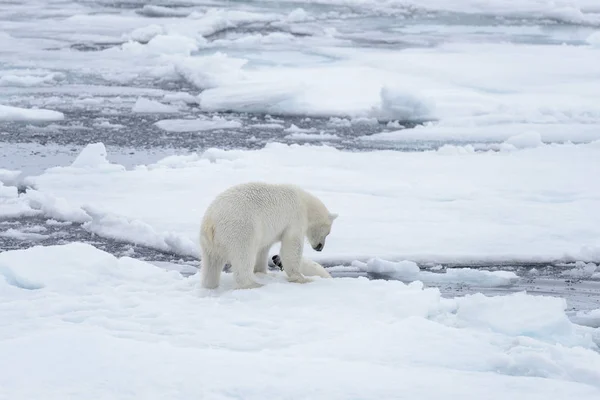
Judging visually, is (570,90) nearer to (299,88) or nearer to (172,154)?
(299,88)

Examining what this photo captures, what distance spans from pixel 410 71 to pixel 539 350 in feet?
33.0

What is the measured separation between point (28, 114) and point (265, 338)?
7410 millimetres

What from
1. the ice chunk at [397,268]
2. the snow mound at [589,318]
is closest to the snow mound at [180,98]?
the ice chunk at [397,268]

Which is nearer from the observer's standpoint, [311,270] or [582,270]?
[311,270]

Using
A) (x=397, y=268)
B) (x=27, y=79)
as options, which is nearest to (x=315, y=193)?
(x=397, y=268)

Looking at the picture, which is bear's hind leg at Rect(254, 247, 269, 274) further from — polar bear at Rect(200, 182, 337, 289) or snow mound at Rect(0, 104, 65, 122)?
snow mound at Rect(0, 104, 65, 122)

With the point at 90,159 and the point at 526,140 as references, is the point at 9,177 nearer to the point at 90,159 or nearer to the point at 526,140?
the point at 90,159

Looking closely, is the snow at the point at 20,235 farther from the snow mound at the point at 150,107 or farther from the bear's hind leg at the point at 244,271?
the snow mound at the point at 150,107

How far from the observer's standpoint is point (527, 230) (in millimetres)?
6473

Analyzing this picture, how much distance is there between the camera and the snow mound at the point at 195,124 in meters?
10.2

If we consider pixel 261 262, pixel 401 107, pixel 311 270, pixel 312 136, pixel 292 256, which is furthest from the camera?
pixel 401 107

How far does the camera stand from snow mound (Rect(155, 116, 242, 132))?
33.4 ft

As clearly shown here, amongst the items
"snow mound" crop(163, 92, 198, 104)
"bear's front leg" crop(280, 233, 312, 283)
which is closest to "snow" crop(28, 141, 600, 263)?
"bear's front leg" crop(280, 233, 312, 283)

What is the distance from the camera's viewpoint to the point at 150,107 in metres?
11.0
